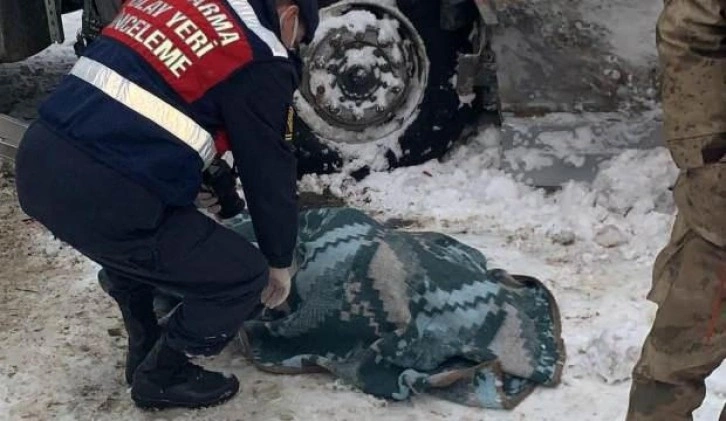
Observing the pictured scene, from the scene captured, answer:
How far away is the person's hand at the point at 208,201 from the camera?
11.1 feet

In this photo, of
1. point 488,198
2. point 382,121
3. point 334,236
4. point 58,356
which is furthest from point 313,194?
point 58,356

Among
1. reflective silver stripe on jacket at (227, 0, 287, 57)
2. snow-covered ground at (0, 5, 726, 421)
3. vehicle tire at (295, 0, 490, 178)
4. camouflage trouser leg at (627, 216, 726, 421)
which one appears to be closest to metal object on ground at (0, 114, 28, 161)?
snow-covered ground at (0, 5, 726, 421)

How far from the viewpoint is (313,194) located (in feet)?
15.8

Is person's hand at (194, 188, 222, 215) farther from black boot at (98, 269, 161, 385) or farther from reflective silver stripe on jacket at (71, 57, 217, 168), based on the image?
reflective silver stripe on jacket at (71, 57, 217, 168)

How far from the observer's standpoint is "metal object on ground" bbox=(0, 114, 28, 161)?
15.3ft

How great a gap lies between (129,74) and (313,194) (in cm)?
213

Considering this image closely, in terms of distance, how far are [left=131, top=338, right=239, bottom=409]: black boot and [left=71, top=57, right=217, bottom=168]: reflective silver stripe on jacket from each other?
67 cm

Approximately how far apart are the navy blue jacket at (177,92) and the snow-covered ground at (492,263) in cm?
81

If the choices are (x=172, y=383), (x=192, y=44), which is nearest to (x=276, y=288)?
(x=172, y=383)

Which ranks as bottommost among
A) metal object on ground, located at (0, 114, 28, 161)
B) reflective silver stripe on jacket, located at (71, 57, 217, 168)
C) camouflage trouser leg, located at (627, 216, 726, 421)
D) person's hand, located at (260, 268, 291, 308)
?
metal object on ground, located at (0, 114, 28, 161)

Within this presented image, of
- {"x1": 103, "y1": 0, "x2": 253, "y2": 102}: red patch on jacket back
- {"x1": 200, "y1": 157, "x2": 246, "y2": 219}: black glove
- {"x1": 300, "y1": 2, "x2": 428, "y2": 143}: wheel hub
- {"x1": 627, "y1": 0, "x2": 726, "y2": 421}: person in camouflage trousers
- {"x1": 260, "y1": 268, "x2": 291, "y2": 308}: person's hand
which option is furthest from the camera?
{"x1": 300, "y1": 2, "x2": 428, "y2": 143}: wheel hub

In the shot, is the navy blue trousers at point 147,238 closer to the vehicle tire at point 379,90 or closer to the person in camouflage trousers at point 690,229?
the person in camouflage trousers at point 690,229

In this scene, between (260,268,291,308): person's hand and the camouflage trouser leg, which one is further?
(260,268,291,308): person's hand

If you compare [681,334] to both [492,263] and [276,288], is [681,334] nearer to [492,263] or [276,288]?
[276,288]
